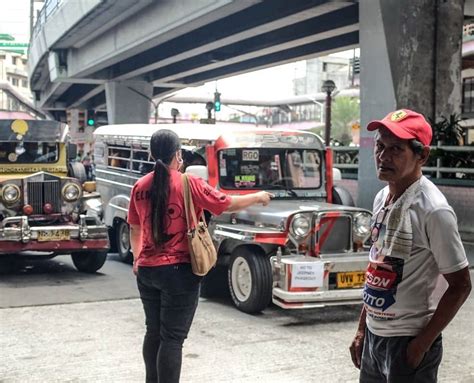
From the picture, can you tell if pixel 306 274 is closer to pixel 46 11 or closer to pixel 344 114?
pixel 46 11

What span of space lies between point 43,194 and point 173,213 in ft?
19.8

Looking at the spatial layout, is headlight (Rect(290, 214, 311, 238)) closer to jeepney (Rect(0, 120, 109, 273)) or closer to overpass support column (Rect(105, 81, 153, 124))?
jeepney (Rect(0, 120, 109, 273))

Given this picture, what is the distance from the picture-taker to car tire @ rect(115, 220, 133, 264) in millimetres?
10761

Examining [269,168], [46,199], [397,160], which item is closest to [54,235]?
[46,199]

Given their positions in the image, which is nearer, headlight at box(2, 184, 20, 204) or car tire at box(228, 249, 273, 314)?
car tire at box(228, 249, 273, 314)

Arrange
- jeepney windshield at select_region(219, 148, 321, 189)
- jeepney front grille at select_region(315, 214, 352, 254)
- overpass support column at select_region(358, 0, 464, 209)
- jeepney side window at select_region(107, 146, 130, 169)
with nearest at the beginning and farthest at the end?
jeepney front grille at select_region(315, 214, 352, 254)
jeepney windshield at select_region(219, 148, 321, 189)
jeepney side window at select_region(107, 146, 130, 169)
overpass support column at select_region(358, 0, 464, 209)

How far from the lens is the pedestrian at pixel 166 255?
3.90 meters

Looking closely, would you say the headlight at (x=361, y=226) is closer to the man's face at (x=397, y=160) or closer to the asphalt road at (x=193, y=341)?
the asphalt road at (x=193, y=341)

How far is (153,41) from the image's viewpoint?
76.5 feet

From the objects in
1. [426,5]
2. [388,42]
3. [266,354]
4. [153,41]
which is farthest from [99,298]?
[153,41]

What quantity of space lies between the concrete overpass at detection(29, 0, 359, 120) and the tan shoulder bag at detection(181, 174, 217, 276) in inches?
545

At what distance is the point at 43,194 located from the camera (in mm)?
9570

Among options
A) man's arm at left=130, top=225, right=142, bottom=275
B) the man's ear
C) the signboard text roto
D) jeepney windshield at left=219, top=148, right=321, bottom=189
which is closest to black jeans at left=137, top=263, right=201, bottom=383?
man's arm at left=130, top=225, right=142, bottom=275

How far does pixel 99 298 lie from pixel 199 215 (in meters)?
A: 4.25
